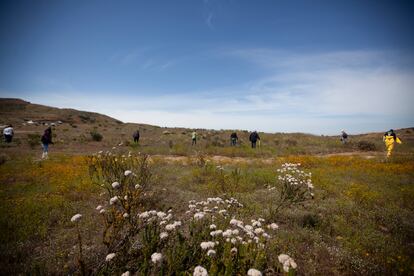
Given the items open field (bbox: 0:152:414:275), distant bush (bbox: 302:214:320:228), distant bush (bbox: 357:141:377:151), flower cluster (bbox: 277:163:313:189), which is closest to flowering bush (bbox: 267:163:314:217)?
flower cluster (bbox: 277:163:313:189)

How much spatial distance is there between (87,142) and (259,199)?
25.4 metres

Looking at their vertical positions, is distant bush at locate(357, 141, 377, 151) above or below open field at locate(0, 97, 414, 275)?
above

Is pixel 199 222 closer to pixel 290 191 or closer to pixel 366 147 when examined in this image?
pixel 290 191

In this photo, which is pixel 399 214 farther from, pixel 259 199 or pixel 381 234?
pixel 259 199

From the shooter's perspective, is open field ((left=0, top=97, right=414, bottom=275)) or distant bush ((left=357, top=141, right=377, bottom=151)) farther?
distant bush ((left=357, top=141, right=377, bottom=151))

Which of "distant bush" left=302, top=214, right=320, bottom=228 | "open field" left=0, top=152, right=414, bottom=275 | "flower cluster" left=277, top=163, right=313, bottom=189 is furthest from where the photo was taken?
"flower cluster" left=277, top=163, right=313, bottom=189

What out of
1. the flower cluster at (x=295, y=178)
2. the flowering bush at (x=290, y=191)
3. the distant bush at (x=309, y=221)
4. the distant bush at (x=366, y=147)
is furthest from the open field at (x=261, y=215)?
the distant bush at (x=366, y=147)

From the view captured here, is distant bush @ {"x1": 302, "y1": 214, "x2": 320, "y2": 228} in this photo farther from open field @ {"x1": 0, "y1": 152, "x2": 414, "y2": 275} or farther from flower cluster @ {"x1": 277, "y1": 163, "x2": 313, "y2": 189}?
flower cluster @ {"x1": 277, "y1": 163, "x2": 313, "y2": 189}

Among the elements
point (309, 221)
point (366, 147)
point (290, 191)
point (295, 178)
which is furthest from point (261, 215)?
point (366, 147)

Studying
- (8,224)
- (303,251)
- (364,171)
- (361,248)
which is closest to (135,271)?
(303,251)

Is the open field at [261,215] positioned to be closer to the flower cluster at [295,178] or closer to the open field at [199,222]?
the open field at [199,222]

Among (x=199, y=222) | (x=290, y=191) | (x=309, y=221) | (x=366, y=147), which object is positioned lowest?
(x=309, y=221)

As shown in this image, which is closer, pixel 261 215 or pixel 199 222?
pixel 199 222

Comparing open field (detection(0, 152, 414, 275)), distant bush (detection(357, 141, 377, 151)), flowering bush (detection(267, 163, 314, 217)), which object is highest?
distant bush (detection(357, 141, 377, 151))
